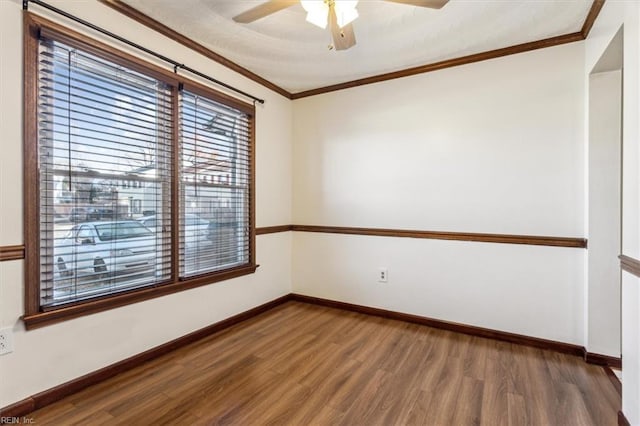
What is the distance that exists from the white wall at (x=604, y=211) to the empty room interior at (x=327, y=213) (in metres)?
0.01

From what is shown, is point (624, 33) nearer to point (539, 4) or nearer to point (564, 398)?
point (539, 4)

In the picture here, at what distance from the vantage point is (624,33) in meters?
1.61

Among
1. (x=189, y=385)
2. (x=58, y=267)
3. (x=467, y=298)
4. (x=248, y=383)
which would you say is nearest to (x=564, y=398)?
(x=467, y=298)

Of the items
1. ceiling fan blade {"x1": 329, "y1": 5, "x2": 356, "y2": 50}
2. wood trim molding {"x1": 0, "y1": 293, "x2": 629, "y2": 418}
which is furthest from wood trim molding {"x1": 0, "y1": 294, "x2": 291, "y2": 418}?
ceiling fan blade {"x1": 329, "y1": 5, "x2": 356, "y2": 50}

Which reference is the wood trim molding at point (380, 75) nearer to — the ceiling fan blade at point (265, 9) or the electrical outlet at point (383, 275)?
the ceiling fan blade at point (265, 9)

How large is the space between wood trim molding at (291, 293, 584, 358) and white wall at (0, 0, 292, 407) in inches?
31.3

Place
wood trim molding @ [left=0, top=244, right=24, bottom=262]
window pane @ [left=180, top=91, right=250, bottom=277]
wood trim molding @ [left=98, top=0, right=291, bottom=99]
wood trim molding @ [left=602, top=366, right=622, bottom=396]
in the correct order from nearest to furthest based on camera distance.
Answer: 1. wood trim molding @ [left=0, top=244, right=24, bottom=262]
2. wood trim molding @ [left=602, top=366, right=622, bottom=396]
3. wood trim molding @ [left=98, top=0, right=291, bottom=99]
4. window pane @ [left=180, top=91, right=250, bottom=277]

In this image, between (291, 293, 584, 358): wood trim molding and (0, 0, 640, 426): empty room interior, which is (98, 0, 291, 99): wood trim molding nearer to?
(0, 0, 640, 426): empty room interior

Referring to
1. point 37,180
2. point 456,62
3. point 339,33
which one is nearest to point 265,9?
point 339,33

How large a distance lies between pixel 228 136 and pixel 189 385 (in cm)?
205

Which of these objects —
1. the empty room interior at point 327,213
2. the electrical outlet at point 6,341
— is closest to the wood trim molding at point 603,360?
the empty room interior at point 327,213

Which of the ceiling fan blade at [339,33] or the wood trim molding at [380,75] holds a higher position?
the wood trim molding at [380,75]

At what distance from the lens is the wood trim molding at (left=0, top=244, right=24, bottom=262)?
61.7 inches

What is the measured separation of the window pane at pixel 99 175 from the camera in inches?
68.8
